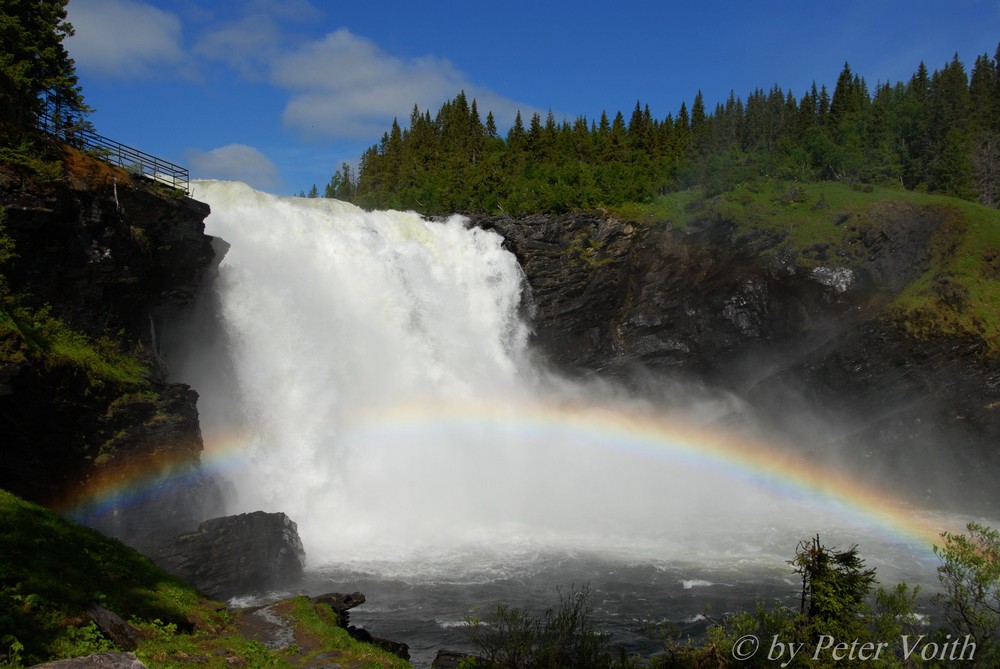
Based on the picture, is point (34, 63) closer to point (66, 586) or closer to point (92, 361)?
point (92, 361)

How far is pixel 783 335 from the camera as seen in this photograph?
38312 mm

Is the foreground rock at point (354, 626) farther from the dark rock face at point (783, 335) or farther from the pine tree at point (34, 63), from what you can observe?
the dark rock face at point (783, 335)

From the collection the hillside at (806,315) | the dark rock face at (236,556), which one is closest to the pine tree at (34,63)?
the dark rock face at (236,556)

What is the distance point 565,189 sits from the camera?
45.3 m

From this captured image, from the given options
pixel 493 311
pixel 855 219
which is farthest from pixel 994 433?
pixel 493 311

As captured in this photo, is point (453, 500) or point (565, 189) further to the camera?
point (565, 189)

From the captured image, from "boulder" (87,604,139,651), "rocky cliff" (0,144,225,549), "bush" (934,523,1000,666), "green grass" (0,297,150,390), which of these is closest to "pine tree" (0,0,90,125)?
"rocky cliff" (0,144,225,549)

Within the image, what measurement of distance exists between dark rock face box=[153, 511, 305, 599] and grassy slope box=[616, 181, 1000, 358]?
28.5 metres

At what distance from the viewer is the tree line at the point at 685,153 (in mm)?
49438

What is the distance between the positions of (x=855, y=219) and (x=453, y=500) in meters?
27.9

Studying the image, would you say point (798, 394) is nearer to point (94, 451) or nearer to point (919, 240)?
point (919, 240)

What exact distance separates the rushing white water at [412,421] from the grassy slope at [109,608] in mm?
9130

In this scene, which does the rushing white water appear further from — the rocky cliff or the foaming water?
the rocky cliff

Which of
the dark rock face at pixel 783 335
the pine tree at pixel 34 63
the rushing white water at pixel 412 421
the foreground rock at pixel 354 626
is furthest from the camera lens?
the dark rock face at pixel 783 335
